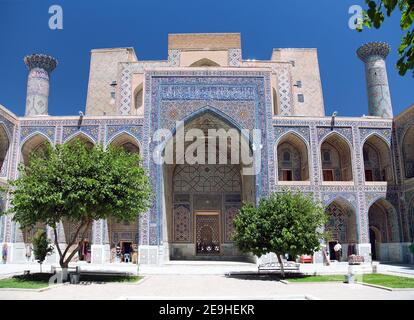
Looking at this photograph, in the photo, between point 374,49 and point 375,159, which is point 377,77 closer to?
point 374,49

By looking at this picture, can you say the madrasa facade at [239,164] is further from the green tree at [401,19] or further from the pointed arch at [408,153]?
the green tree at [401,19]

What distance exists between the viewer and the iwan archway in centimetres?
2189

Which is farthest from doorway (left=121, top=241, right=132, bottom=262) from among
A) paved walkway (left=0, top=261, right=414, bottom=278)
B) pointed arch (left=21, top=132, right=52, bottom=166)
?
pointed arch (left=21, top=132, right=52, bottom=166)

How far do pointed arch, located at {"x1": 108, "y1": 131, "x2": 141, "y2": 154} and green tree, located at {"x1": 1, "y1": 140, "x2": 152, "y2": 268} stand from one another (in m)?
7.30

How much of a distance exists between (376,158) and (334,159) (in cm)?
211

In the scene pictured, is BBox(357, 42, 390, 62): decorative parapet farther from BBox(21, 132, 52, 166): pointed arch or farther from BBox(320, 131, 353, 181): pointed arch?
BBox(21, 132, 52, 166): pointed arch

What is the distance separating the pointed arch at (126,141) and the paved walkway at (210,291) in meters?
9.63

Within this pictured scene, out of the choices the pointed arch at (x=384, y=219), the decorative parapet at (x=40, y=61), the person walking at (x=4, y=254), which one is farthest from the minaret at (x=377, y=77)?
the person walking at (x=4, y=254)

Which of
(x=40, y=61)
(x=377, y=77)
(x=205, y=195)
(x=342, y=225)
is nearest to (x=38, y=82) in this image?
(x=40, y=61)

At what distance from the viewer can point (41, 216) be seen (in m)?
11.5

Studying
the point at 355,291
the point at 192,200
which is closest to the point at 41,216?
the point at 355,291

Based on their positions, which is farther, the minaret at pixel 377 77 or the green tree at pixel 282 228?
the minaret at pixel 377 77

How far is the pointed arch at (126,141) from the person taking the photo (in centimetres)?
1980
